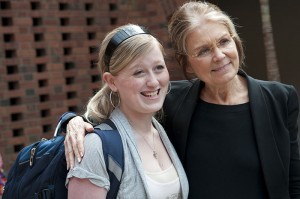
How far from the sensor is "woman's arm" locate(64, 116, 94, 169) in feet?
7.54

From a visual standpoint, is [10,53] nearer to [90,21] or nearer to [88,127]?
[90,21]

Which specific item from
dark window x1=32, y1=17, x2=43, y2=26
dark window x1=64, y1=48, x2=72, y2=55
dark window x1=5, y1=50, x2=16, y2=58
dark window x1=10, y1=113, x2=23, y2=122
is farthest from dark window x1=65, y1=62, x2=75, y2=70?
dark window x1=10, y1=113, x2=23, y2=122

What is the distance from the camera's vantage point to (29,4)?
230 inches

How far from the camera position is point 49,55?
19.7 feet

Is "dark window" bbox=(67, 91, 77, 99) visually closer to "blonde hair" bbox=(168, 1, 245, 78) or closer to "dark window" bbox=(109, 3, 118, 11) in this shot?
"dark window" bbox=(109, 3, 118, 11)

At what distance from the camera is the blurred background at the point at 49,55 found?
5.75m

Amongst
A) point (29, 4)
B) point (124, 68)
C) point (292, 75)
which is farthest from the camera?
point (292, 75)

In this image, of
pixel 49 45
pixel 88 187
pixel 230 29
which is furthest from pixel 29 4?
pixel 88 187

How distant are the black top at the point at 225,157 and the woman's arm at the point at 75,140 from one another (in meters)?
0.60

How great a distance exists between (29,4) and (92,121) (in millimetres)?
3561

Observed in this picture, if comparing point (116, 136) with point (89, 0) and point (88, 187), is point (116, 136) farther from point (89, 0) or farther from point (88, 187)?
point (89, 0)

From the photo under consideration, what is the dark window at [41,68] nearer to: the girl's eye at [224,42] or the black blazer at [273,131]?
the black blazer at [273,131]

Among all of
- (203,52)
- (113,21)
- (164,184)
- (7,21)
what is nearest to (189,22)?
(203,52)

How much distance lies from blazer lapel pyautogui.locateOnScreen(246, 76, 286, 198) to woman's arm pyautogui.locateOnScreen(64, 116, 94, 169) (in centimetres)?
80
